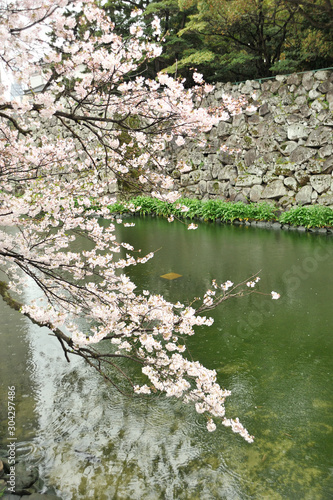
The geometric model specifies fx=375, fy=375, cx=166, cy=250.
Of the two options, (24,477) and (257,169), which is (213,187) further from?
(24,477)

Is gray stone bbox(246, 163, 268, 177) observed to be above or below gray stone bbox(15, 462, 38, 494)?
above

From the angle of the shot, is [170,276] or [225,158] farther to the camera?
[225,158]

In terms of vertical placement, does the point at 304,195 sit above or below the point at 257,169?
below

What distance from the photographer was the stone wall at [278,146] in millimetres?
9414

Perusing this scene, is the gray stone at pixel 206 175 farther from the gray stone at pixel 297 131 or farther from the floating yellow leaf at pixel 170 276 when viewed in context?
the floating yellow leaf at pixel 170 276

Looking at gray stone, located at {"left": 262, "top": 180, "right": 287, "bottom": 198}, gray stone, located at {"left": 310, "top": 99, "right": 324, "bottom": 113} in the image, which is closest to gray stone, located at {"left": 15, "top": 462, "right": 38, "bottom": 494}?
gray stone, located at {"left": 262, "top": 180, "right": 287, "bottom": 198}

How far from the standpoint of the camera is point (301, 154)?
9.76 m

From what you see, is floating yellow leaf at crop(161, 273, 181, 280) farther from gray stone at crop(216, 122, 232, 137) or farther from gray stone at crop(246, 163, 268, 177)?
gray stone at crop(216, 122, 232, 137)

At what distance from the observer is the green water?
212cm

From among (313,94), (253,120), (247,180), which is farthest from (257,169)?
(313,94)

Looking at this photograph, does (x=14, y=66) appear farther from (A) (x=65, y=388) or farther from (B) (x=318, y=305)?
→ (B) (x=318, y=305)

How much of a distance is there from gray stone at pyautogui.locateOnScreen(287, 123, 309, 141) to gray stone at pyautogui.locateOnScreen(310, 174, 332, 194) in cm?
114

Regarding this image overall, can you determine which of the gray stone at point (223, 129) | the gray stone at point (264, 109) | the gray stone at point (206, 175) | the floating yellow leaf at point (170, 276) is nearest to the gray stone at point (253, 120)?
the gray stone at point (264, 109)

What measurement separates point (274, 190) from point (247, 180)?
3.12ft
